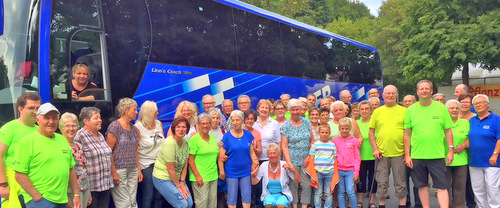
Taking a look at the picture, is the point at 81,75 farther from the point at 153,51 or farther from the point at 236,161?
the point at 236,161

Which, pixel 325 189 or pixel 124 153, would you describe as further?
pixel 325 189

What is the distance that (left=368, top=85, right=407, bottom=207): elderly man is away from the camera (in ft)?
25.2

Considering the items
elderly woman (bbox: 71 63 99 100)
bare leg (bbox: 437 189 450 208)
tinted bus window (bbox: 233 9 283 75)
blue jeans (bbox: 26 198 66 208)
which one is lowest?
bare leg (bbox: 437 189 450 208)

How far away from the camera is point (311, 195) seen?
7.70m

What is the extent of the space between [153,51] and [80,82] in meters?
1.49

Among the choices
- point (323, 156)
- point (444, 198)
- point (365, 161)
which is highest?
point (323, 156)

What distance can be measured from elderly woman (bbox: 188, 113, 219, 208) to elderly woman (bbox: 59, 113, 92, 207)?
156 centimetres

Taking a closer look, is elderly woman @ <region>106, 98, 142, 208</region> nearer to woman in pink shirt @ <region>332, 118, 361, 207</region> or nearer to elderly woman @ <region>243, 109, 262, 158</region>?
elderly woman @ <region>243, 109, 262, 158</region>

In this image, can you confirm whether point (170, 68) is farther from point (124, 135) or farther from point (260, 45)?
point (260, 45)

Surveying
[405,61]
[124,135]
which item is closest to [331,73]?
[124,135]

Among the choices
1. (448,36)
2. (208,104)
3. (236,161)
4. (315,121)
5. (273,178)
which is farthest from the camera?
(448,36)

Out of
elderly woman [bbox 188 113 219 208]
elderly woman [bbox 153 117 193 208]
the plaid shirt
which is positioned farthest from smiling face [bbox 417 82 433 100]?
the plaid shirt

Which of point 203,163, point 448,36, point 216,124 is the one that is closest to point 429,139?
point 216,124

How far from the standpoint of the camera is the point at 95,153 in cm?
545
